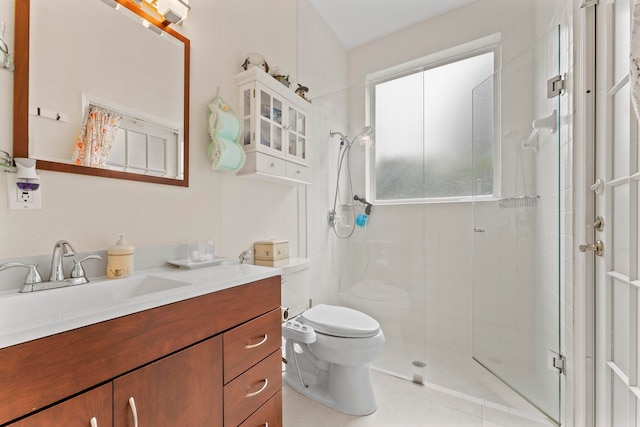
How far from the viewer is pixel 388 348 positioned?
2.15 metres

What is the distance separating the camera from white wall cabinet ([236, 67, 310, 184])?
1.52 metres

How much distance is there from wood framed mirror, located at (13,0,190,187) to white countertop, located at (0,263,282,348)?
399mm

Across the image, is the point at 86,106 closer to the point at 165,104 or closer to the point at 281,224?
the point at 165,104

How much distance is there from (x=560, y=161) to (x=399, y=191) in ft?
3.42

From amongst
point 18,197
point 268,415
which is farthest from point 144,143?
point 268,415

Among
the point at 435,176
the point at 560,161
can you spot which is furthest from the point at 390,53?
the point at 560,161

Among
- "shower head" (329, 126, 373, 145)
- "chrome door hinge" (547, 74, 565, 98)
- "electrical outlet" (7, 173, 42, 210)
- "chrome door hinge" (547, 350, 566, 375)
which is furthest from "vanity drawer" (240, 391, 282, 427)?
"chrome door hinge" (547, 74, 565, 98)

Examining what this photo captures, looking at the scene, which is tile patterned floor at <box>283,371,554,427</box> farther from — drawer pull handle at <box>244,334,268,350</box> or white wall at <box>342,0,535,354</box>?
drawer pull handle at <box>244,334,268,350</box>

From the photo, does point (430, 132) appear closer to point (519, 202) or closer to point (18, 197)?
point (519, 202)

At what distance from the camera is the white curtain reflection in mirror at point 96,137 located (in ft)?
3.22

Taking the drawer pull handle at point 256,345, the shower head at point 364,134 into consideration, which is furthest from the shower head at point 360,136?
the drawer pull handle at point 256,345

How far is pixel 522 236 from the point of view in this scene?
173 cm

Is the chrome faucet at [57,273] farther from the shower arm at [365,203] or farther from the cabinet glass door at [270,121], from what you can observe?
the shower arm at [365,203]

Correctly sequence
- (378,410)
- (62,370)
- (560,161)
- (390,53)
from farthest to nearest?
(390,53) → (378,410) → (560,161) → (62,370)
